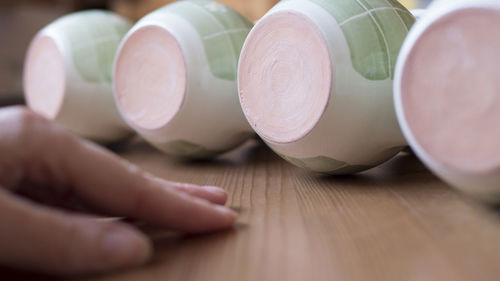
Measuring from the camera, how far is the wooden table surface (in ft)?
1.25

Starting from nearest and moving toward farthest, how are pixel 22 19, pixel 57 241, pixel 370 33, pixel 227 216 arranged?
pixel 57 241
pixel 227 216
pixel 370 33
pixel 22 19

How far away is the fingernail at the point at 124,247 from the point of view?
376 mm

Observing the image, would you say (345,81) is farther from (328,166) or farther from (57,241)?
(57,241)

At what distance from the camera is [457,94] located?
1.48ft

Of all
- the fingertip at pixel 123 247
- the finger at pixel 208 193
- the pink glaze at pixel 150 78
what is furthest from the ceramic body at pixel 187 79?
the fingertip at pixel 123 247

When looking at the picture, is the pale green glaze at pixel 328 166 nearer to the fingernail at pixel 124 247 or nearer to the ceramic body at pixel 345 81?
the ceramic body at pixel 345 81

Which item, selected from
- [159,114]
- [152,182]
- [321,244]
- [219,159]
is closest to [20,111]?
[152,182]

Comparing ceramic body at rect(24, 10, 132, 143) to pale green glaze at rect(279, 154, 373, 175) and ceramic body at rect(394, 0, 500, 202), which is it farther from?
ceramic body at rect(394, 0, 500, 202)

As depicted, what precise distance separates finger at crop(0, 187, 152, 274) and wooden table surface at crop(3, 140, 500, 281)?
0.02 metres

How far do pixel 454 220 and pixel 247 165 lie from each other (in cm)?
38

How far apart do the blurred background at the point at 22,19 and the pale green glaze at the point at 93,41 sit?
109cm

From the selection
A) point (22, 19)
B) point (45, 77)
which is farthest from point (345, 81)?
point (22, 19)

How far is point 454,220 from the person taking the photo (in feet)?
1.56

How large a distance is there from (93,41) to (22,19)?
152cm
